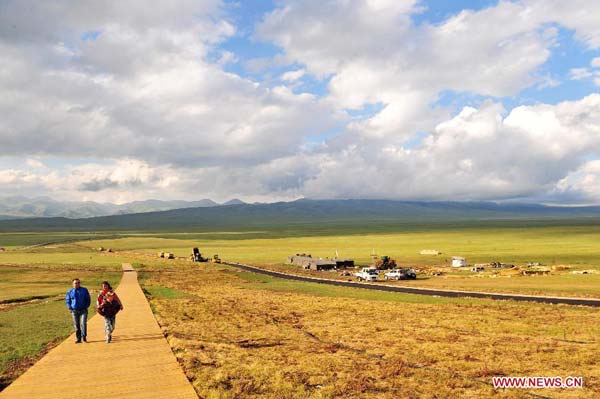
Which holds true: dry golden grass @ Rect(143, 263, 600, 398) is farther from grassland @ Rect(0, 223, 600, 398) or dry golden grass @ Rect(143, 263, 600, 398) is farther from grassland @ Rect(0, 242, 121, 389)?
grassland @ Rect(0, 242, 121, 389)

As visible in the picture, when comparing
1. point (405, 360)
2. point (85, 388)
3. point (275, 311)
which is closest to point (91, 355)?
point (85, 388)

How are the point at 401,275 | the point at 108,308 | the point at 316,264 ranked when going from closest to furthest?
the point at 108,308 < the point at 401,275 < the point at 316,264

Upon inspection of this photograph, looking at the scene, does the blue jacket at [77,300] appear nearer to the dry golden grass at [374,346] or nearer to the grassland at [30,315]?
the grassland at [30,315]

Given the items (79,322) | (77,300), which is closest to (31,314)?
(79,322)

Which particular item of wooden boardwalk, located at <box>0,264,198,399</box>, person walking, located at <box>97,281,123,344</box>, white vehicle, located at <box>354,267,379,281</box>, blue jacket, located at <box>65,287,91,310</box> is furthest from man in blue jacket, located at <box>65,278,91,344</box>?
white vehicle, located at <box>354,267,379,281</box>

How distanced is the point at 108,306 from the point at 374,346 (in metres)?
12.3

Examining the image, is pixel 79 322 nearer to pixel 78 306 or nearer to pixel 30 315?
pixel 78 306

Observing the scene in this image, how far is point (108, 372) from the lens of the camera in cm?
1533

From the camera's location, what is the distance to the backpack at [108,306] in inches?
773

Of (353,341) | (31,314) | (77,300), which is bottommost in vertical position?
(353,341)

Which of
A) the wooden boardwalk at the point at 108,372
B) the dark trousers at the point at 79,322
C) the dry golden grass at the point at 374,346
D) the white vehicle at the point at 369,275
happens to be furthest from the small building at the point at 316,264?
the dark trousers at the point at 79,322

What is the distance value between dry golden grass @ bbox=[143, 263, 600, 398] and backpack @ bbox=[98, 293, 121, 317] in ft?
9.56

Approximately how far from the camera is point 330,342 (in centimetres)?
2275

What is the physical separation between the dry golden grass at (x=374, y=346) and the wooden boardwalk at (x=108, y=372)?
31.2 inches
